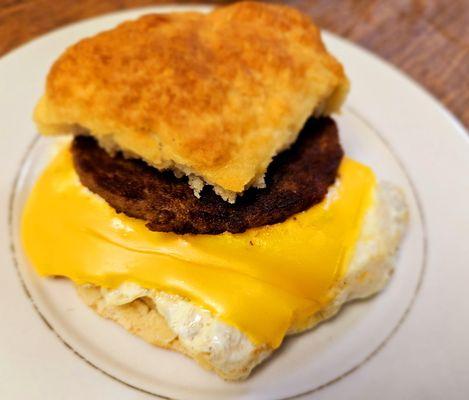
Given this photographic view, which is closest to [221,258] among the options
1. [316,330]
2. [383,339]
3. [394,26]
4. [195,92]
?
[316,330]

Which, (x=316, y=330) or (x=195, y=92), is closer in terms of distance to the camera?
(x=195, y=92)

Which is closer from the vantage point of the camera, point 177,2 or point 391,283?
point 391,283

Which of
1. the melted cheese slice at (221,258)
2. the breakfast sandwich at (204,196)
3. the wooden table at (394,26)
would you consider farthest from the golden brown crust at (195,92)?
the wooden table at (394,26)

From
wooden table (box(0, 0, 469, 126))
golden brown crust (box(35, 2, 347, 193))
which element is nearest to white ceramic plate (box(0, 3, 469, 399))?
wooden table (box(0, 0, 469, 126))

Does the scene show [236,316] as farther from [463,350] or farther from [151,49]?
[151,49]

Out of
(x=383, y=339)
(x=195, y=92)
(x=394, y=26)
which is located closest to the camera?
(x=195, y=92)

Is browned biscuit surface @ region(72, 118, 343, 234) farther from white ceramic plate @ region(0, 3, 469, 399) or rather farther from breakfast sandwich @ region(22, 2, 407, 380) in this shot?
white ceramic plate @ region(0, 3, 469, 399)

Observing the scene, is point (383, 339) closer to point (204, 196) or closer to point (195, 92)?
point (204, 196)

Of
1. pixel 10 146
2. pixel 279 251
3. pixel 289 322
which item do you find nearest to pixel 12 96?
pixel 10 146
